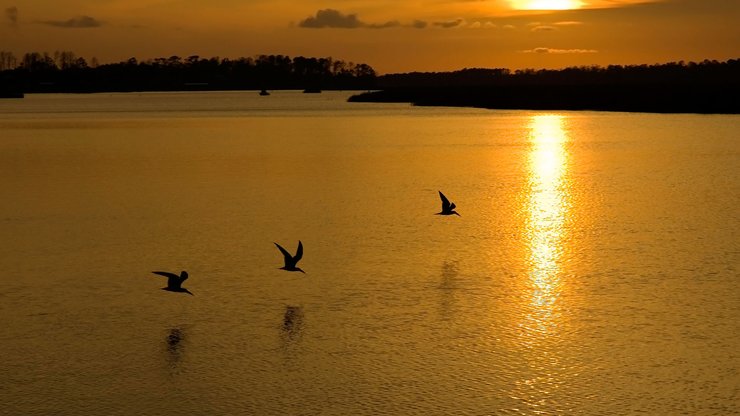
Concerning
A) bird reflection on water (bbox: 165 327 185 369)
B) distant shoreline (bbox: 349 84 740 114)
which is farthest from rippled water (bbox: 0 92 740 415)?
distant shoreline (bbox: 349 84 740 114)

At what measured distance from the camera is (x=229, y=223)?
19516 mm

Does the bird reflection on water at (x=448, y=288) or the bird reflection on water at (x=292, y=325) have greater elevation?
the bird reflection on water at (x=448, y=288)

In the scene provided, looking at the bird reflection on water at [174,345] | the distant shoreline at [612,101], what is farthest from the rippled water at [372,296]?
the distant shoreline at [612,101]

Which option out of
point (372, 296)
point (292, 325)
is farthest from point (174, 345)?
point (372, 296)

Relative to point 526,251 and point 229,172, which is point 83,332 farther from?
point 229,172

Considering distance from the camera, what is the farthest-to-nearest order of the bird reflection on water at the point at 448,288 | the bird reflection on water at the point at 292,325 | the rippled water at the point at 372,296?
the bird reflection on water at the point at 448,288 → the bird reflection on water at the point at 292,325 → the rippled water at the point at 372,296

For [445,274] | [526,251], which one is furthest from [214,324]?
[526,251]

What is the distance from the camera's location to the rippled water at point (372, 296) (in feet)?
30.5

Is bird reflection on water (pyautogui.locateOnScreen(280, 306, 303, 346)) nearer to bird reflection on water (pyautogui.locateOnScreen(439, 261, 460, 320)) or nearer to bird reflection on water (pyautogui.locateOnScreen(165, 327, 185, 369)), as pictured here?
bird reflection on water (pyautogui.locateOnScreen(165, 327, 185, 369))

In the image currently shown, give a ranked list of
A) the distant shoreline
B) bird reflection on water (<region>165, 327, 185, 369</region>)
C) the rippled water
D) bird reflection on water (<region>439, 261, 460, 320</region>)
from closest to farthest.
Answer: the rippled water, bird reflection on water (<region>165, 327, 185, 369</region>), bird reflection on water (<region>439, 261, 460, 320</region>), the distant shoreline

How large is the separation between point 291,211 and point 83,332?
10.4 meters

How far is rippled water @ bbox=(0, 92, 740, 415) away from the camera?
9.28 metres

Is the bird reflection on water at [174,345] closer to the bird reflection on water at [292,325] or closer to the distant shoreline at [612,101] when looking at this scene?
the bird reflection on water at [292,325]

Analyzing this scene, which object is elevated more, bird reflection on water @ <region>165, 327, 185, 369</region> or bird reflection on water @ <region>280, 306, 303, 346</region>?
bird reflection on water @ <region>280, 306, 303, 346</region>
